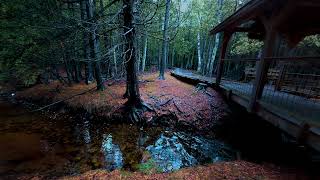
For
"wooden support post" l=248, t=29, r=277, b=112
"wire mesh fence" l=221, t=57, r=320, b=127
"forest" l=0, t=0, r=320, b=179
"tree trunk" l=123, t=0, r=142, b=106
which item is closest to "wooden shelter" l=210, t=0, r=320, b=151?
"wooden support post" l=248, t=29, r=277, b=112

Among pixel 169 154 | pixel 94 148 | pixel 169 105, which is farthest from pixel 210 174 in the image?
pixel 169 105

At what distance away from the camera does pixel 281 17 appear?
207 inches

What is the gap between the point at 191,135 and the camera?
8.51m

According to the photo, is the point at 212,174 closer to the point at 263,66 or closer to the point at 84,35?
the point at 263,66

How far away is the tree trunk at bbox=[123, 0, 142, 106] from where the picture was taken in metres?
7.92

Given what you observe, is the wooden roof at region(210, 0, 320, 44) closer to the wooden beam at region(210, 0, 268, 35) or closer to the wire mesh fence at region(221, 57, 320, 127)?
the wooden beam at region(210, 0, 268, 35)

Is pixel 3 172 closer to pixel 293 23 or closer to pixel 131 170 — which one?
pixel 131 170

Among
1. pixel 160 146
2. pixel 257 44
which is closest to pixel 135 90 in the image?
pixel 160 146

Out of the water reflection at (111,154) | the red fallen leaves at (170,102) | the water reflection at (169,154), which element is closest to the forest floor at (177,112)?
the red fallen leaves at (170,102)

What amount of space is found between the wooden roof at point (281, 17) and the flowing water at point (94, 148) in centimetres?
444

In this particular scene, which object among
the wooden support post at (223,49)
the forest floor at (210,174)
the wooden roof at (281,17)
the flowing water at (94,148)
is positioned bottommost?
the flowing water at (94,148)

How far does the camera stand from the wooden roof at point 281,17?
5139 millimetres

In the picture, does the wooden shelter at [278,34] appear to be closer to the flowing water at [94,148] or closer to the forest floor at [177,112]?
the forest floor at [177,112]

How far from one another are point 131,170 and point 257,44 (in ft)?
47.3
